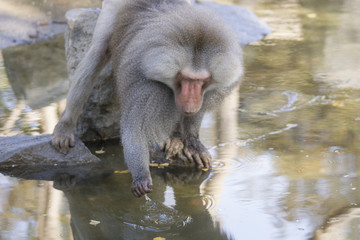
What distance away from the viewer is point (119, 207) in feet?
12.9

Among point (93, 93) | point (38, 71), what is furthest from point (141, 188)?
point (38, 71)

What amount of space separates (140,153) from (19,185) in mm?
1001

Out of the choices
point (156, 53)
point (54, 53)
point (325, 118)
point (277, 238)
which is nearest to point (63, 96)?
point (54, 53)

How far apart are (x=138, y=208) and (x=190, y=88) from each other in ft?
2.83

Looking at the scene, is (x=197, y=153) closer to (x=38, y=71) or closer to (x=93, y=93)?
(x=93, y=93)

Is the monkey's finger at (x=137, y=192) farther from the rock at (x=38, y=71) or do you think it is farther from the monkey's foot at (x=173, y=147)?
the rock at (x=38, y=71)

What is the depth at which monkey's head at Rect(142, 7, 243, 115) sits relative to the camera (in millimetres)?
3488

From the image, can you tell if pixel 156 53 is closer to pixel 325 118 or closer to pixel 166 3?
pixel 166 3

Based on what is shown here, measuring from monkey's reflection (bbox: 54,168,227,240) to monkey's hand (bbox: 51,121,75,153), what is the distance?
10.3 inches

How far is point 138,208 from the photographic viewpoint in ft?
12.8

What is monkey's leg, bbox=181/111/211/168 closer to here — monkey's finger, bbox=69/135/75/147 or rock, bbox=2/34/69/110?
monkey's finger, bbox=69/135/75/147

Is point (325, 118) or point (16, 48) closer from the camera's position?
point (325, 118)

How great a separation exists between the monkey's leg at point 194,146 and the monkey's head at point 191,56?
868mm

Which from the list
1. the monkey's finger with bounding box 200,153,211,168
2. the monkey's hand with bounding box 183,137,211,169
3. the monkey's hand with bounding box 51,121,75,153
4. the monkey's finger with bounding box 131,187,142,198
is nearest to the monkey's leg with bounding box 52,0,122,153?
the monkey's hand with bounding box 51,121,75,153
